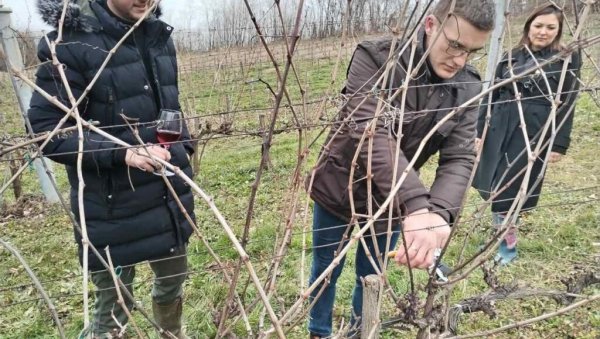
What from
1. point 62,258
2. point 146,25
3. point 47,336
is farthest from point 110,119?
point 62,258

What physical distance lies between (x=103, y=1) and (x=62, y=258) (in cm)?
256

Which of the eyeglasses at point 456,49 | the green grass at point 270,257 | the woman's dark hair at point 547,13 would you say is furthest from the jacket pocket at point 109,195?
the woman's dark hair at point 547,13

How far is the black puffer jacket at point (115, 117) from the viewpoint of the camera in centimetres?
152

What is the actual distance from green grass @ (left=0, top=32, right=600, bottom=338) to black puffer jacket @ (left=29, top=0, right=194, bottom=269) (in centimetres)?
21

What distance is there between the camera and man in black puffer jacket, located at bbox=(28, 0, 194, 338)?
152 centimetres

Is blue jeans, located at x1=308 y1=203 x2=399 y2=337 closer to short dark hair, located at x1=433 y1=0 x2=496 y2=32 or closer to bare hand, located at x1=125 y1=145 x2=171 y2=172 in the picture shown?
bare hand, located at x1=125 y1=145 x2=171 y2=172

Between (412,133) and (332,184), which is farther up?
(412,133)

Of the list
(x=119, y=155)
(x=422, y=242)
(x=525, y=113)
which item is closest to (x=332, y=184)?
(x=422, y=242)

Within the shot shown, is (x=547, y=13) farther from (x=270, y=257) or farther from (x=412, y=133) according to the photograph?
(x=270, y=257)

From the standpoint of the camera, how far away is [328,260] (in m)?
1.99

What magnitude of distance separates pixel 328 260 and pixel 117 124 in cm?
99

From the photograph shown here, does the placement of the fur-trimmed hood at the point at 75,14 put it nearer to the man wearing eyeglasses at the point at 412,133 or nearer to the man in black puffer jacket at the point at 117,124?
the man in black puffer jacket at the point at 117,124

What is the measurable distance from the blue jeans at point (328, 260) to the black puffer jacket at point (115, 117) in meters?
0.53

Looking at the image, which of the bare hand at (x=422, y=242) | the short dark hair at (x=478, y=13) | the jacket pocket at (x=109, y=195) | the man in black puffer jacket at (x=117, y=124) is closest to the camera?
the bare hand at (x=422, y=242)
